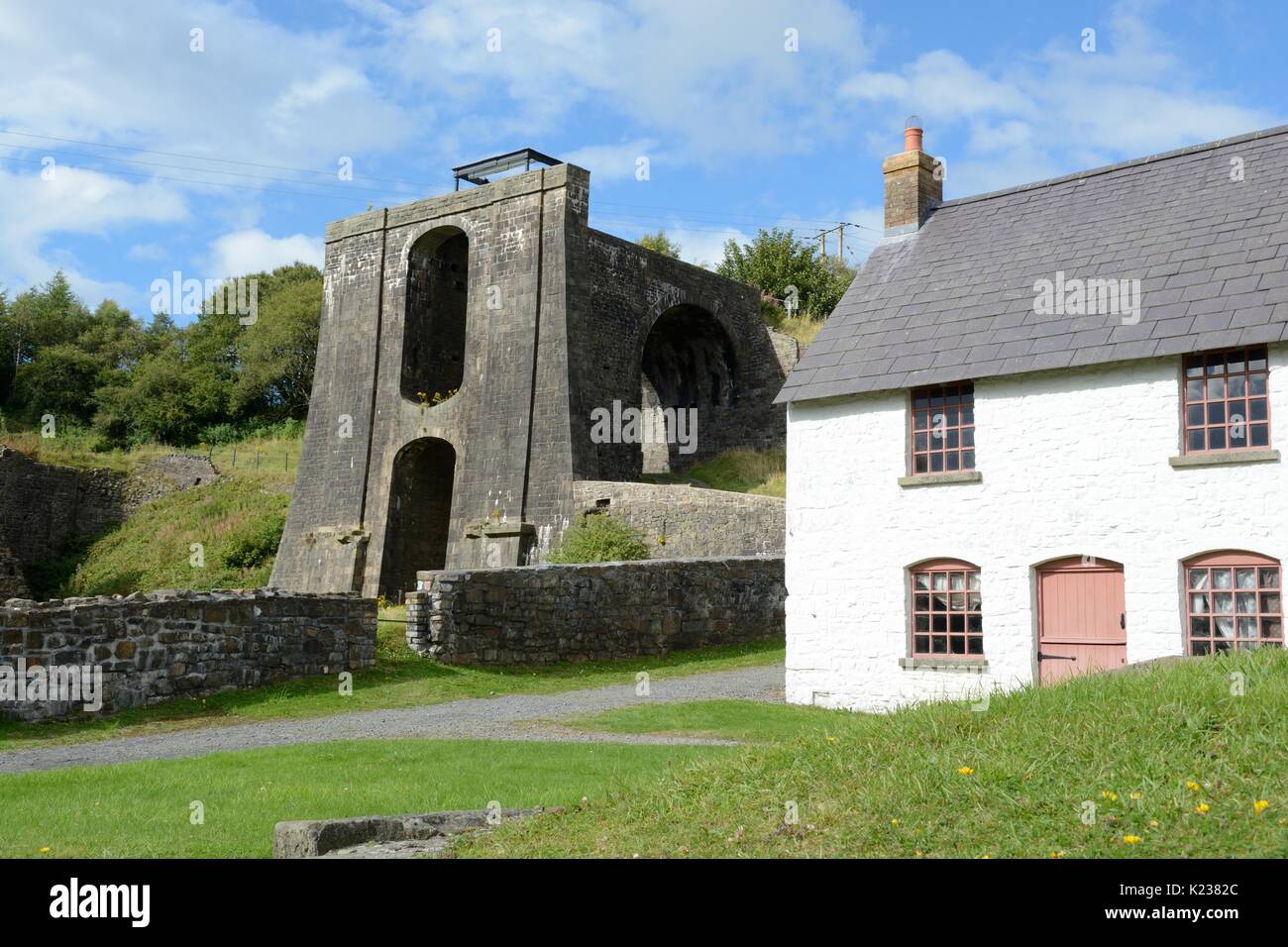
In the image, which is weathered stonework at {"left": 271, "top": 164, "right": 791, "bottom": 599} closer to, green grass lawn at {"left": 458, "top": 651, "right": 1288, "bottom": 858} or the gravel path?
the gravel path

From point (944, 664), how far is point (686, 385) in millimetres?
21895

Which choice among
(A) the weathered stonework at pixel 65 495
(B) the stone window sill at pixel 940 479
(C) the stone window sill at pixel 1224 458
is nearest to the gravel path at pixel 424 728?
(B) the stone window sill at pixel 940 479

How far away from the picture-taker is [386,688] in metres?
15.8

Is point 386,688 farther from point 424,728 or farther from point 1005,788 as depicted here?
point 1005,788

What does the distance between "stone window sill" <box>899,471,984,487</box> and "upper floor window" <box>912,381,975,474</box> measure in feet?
0.63

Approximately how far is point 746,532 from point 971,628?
8.84m

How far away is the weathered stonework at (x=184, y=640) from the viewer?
1309 centimetres

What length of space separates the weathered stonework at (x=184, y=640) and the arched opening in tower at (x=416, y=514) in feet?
43.0

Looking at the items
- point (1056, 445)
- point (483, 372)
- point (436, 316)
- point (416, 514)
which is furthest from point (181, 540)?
point (1056, 445)

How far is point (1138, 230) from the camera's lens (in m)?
15.7

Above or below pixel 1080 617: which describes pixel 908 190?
above

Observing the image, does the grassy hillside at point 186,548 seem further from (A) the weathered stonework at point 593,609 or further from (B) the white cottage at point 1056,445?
(B) the white cottage at point 1056,445

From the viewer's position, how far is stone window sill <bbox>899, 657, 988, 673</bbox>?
47.3 ft
